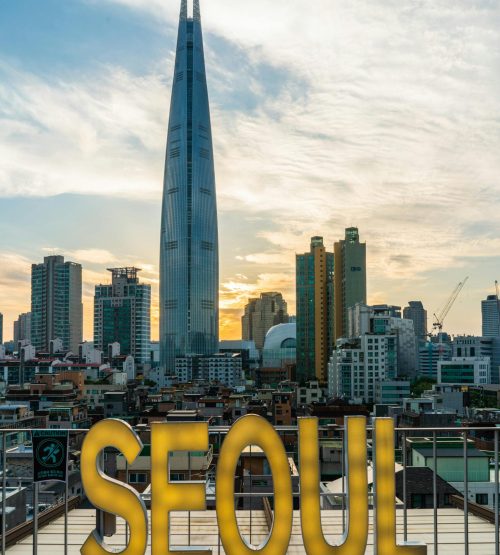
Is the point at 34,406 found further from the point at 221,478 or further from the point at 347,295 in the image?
the point at 347,295

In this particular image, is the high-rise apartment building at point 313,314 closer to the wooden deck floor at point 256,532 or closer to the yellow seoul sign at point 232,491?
the wooden deck floor at point 256,532

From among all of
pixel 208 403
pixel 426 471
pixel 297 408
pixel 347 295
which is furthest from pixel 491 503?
pixel 347 295

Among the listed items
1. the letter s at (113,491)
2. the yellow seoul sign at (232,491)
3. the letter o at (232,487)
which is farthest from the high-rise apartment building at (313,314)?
the letter s at (113,491)

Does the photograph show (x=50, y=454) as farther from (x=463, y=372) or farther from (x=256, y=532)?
(x=463, y=372)

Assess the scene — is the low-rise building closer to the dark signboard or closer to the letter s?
the letter s

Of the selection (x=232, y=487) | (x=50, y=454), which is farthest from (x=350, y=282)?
(x=50, y=454)

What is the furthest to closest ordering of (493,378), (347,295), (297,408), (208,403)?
1. (347,295)
2. (493,378)
3. (297,408)
4. (208,403)

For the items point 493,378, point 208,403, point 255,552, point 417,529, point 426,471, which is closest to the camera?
point 255,552

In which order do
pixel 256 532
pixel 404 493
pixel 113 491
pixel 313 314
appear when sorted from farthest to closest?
1. pixel 313 314
2. pixel 256 532
3. pixel 404 493
4. pixel 113 491
